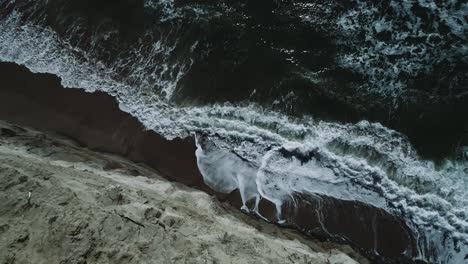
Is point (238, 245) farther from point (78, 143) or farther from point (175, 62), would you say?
point (175, 62)

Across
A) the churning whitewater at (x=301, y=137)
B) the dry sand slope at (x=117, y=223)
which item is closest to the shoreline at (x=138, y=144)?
the churning whitewater at (x=301, y=137)

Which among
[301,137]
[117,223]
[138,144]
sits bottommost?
[117,223]

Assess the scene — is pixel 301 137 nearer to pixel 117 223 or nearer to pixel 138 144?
pixel 138 144

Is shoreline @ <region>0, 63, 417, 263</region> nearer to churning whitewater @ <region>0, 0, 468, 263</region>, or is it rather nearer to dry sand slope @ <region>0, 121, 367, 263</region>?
churning whitewater @ <region>0, 0, 468, 263</region>

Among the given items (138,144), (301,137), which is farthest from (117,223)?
(301,137)

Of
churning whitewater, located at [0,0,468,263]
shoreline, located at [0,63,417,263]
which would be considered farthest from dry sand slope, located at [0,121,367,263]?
churning whitewater, located at [0,0,468,263]

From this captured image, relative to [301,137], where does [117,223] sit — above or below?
below

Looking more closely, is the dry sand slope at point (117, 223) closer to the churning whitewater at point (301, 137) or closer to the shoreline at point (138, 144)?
the shoreline at point (138, 144)
